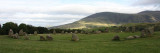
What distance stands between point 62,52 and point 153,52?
34.8ft

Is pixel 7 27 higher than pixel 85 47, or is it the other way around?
pixel 7 27

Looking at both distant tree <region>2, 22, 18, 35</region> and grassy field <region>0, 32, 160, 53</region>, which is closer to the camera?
grassy field <region>0, 32, 160, 53</region>

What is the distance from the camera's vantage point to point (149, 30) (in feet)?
129

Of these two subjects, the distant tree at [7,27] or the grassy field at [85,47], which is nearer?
the grassy field at [85,47]

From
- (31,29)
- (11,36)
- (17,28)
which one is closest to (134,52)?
(11,36)

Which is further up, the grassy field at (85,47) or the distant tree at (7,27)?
the distant tree at (7,27)

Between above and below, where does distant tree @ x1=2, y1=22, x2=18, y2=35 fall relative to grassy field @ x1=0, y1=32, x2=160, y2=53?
above

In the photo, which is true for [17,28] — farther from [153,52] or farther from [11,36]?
[153,52]

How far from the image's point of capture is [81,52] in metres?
20.6

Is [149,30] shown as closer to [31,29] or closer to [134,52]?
[134,52]

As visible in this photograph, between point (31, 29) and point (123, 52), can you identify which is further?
point (31, 29)

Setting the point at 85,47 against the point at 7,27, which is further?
the point at 7,27

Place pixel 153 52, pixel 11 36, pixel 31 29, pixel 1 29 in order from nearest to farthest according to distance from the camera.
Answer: pixel 153 52 → pixel 11 36 → pixel 1 29 → pixel 31 29

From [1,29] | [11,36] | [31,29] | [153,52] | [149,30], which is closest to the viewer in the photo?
[153,52]
